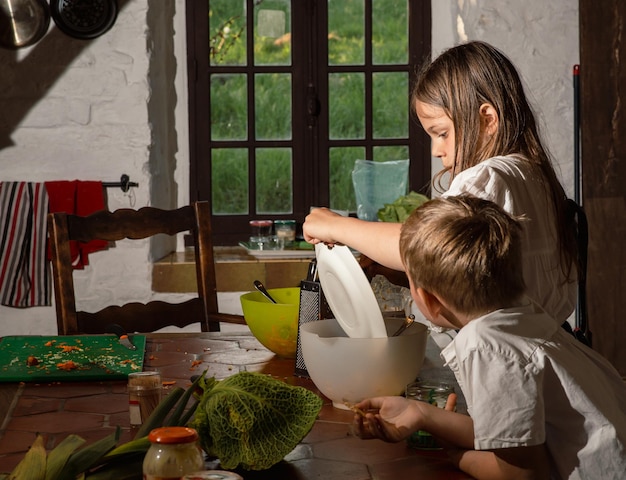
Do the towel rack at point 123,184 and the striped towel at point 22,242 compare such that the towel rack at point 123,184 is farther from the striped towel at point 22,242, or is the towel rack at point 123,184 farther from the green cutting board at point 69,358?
the green cutting board at point 69,358

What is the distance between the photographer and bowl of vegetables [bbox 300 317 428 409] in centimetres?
129

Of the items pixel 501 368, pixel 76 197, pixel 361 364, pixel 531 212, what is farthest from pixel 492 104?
pixel 76 197

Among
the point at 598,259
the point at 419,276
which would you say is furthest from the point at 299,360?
the point at 598,259

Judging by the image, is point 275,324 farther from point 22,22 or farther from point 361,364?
point 22,22

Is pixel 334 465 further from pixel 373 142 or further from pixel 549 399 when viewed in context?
pixel 373 142

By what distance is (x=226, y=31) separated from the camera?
12.5 ft

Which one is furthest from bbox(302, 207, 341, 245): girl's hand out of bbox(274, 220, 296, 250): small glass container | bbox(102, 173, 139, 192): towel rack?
bbox(274, 220, 296, 250): small glass container

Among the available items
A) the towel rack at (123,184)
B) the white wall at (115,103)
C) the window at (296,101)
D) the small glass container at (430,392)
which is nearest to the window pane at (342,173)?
the window at (296,101)

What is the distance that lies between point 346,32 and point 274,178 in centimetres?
69

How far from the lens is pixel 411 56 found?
152 inches

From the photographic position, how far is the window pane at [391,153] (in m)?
3.92

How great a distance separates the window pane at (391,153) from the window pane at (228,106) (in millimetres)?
577

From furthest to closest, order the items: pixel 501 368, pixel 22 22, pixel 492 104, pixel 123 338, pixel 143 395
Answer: pixel 22 22, pixel 123 338, pixel 492 104, pixel 143 395, pixel 501 368

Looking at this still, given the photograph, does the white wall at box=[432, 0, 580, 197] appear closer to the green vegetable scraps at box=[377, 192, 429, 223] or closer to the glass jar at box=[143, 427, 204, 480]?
the green vegetable scraps at box=[377, 192, 429, 223]
